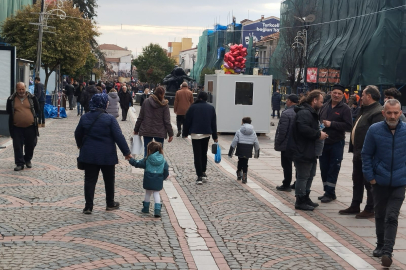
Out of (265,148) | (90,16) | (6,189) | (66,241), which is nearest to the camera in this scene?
(66,241)

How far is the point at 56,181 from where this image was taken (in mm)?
11039

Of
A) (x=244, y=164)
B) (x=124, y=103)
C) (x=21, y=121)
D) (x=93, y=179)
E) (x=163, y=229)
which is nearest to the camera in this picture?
(x=163, y=229)

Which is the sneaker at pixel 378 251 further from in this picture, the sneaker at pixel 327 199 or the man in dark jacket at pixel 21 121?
the man in dark jacket at pixel 21 121

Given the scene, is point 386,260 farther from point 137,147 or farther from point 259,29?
point 259,29

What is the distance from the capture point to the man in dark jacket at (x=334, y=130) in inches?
385

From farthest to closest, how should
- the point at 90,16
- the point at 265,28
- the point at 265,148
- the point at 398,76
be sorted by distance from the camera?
the point at 265,28, the point at 90,16, the point at 398,76, the point at 265,148

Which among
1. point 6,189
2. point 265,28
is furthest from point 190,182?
point 265,28

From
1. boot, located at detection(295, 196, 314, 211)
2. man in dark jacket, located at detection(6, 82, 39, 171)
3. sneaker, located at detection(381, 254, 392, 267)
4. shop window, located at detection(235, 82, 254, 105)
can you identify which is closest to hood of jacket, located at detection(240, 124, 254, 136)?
boot, located at detection(295, 196, 314, 211)

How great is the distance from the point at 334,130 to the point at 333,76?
94.3 ft

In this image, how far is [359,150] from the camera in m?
8.76

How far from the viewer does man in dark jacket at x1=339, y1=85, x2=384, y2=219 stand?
8.53 meters

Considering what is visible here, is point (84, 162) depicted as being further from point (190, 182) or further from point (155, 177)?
point (190, 182)

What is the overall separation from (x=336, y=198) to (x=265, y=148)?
26.4 feet

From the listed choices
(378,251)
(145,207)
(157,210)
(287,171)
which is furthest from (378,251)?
(287,171)
